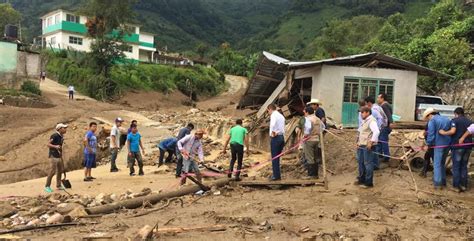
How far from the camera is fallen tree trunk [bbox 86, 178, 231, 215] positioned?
8.77 meters

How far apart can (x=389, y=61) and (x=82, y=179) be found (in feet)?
39.2

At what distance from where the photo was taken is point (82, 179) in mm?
12945

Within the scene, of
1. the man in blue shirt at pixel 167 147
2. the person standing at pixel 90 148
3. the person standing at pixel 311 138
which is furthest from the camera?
the man in blue shirt at pixel 167 147

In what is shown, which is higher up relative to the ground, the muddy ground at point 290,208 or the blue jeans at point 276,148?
the blue jeans at point 276,148

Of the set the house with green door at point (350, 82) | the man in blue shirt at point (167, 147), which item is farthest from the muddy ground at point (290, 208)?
the house with green door at point (350, 82)

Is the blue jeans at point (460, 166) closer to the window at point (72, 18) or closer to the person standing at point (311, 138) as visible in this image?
the person standing at point (311, 138)

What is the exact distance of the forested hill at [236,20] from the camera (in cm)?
8751

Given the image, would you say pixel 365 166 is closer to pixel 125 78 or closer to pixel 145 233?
pixel 145 233

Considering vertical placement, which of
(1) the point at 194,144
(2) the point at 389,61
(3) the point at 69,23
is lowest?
(1) the point at 194,144

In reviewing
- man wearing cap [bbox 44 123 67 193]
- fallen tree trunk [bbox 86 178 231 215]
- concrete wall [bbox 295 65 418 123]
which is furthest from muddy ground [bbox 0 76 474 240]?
concrete wall [bbox 295 65 418 123]

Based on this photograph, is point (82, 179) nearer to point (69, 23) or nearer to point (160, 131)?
point (160, 131)

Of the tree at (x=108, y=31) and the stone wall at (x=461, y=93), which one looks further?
the tree at (x=108, y=31)

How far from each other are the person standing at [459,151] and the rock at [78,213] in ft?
23.8

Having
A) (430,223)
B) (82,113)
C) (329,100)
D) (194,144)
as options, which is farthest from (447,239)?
(82,113)
